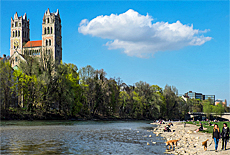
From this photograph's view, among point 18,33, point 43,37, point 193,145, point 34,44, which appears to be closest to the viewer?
point 193,145

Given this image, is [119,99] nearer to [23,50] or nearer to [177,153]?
[177,153]

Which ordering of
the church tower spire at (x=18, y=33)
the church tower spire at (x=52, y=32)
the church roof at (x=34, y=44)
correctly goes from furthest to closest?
the church tower spire at (x=18, y=33)
the church roof at (x=34, y=44)
the church tower spire at (x=52, y=32)

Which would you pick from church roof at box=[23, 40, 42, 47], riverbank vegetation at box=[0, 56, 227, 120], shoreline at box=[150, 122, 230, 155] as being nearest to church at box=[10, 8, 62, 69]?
church roof at box=[23, 40, 42, 47]

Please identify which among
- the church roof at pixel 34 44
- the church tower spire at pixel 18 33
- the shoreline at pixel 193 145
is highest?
the church tower spire at pixel 18 33

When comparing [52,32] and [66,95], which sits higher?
[52,32]

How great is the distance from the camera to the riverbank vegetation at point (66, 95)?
72500 mm

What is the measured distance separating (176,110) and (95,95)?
172ft

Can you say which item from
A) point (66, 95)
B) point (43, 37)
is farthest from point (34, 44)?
point (66, 95)

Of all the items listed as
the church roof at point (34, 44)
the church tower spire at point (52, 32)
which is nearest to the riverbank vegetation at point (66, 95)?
the church tower spire at point (52, 32)

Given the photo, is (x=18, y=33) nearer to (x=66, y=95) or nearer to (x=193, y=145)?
(x=66, y=95)

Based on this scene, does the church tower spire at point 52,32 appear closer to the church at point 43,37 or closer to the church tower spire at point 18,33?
the church at point 43,37

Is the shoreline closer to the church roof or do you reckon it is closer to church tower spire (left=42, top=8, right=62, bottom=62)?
church tower spire (left=42, top=8, right=62, bottom=62)

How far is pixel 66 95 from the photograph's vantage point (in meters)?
78.9

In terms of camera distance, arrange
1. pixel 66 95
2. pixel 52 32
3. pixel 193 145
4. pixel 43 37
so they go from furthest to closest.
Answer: pixel 43 37 < pixel 52 32 < pixel 66 95 < pixel 193 145
